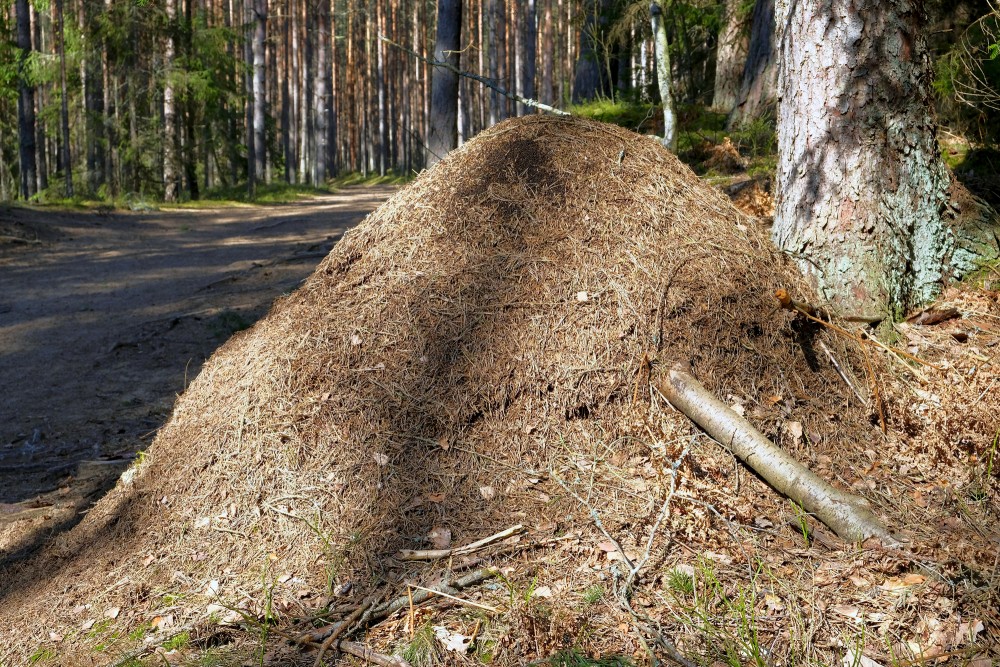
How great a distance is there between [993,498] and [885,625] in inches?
42.7

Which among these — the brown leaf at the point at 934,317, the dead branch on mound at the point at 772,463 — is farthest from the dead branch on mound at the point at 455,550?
the brown leaf at the point at 934,317

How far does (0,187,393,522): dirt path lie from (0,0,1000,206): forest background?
9.00ft

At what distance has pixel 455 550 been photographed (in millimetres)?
3008

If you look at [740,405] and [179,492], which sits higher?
[740,405]

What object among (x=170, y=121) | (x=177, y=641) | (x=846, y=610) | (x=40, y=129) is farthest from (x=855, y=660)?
(x=40, y=129)

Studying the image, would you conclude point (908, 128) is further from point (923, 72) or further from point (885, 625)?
point (885, 625)

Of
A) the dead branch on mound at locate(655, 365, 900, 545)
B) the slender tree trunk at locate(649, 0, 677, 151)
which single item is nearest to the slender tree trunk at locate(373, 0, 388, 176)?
the slender tree trunk at locate(649, 0, 677, 151)

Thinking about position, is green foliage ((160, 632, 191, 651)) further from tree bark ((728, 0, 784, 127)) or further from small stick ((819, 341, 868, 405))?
tree bark ((728, 0, 784, 127))

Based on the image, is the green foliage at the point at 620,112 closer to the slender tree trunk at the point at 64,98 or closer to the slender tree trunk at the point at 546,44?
the slender tree trunk at the point at 64,98

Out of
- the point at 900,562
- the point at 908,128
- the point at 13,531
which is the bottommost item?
the point at 13,531

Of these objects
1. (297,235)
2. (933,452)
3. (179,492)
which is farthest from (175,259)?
(933,452)

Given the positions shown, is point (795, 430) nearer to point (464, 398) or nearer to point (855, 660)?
point (855, 660)

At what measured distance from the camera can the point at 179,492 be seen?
3.63 metres

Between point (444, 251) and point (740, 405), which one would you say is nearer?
point (740, 405)
